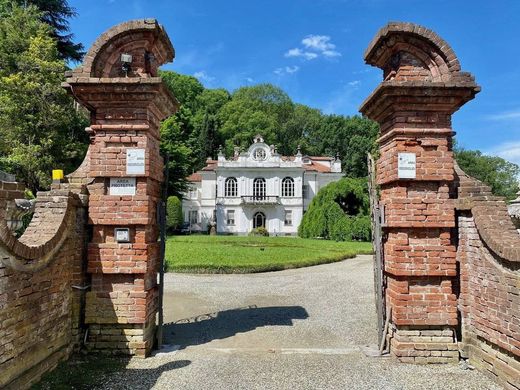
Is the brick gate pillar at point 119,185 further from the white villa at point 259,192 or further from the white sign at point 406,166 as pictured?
the white villa at point 259,192

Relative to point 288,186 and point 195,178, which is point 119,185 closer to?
point 288,186

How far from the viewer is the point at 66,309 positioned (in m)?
5.02

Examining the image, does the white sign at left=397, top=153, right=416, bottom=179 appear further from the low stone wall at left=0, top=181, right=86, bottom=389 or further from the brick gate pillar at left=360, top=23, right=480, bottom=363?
the low stone wall at left=0, top=181, right=86, bottom=389

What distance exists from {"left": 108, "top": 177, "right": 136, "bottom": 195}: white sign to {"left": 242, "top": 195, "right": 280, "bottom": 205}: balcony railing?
3950 centimetres

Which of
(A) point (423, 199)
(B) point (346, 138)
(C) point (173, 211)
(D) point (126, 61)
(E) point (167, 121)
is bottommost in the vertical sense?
(A) point (423, 199)

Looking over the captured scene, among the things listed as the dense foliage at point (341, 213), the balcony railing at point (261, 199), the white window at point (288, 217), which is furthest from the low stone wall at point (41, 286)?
the white window at point (288, 217)

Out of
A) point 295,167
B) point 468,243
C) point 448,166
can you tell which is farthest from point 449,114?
point 295,167

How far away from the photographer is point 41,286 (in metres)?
4.37

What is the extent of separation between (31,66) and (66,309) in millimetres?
19171

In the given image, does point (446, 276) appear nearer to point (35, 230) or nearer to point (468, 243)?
point (468, 243)

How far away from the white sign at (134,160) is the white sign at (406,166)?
3426 mm

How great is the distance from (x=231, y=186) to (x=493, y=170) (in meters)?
38.3

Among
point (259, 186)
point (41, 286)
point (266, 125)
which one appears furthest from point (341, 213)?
point (266, 125)

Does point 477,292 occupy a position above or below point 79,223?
below
